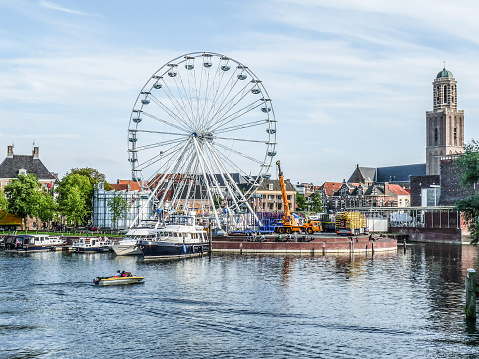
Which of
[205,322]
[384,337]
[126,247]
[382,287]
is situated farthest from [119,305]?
[126,247]

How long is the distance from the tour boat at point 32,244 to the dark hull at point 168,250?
2215 cm

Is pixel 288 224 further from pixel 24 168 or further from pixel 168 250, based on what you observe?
pixel 24 168

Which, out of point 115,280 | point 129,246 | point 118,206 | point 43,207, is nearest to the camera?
point 115,280

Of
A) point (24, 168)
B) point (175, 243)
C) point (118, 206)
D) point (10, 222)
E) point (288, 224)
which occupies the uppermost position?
point (24, 168)

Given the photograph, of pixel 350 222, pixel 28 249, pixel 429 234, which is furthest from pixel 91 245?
pixel 429 234

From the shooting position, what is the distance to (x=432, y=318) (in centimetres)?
4553

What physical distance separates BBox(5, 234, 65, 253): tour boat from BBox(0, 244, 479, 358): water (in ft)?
60.2

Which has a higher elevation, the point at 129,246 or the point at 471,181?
the point at 471,181

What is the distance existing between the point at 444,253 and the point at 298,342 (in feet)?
223

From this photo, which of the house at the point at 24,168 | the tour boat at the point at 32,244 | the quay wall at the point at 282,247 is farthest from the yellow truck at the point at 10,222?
the quay wall at the point at 282,247

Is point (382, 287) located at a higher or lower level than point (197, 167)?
lower

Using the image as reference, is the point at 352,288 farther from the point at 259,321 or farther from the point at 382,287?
the point at 259,321

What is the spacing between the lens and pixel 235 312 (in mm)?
47562

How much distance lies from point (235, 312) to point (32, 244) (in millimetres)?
56885
